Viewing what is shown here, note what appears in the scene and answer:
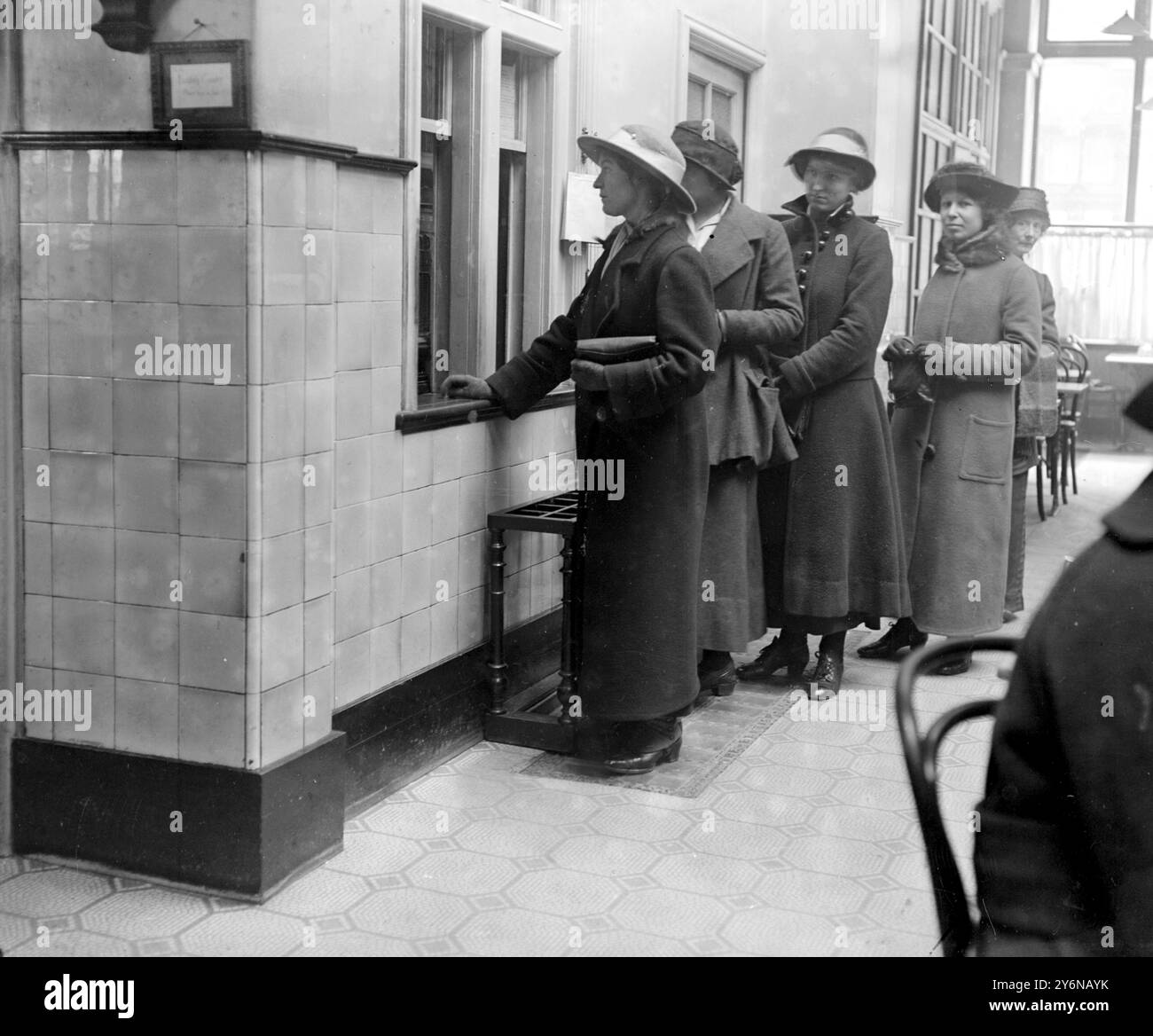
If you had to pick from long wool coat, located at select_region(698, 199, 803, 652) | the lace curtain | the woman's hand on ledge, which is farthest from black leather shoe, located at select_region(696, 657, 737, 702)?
the lace curtain

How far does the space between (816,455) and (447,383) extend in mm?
1546

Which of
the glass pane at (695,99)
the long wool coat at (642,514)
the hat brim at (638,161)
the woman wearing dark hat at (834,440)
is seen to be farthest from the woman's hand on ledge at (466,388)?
the glass pane at (695,99)

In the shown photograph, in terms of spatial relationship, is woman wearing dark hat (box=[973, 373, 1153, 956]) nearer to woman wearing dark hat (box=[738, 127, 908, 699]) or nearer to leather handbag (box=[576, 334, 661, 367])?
leather handbag (box=[576, 334, 661, 367])

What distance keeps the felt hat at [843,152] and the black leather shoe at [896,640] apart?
5.80 ft

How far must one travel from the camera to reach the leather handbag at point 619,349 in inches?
155

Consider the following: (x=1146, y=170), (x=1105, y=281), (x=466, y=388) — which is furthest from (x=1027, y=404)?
(x=1146, y=170)

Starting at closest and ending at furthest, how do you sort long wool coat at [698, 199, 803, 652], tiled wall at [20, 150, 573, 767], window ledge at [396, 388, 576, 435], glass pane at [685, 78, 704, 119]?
tiled wall at [20, 150, 573, 767]
window ledge at [396, 388, 576, 435]
long wool coat at [698, 199, 803, 652]
glass pane at [685, 78, 704, 119]

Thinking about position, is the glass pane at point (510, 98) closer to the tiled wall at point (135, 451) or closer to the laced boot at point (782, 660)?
the tiled wall at point (135, 451)

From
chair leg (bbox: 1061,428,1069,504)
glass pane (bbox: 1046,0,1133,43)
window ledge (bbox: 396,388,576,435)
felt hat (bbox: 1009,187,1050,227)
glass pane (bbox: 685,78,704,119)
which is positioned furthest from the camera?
glass pane (bbox: 1046,0,1133,43)

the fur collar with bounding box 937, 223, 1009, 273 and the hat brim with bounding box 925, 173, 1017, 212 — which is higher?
the hat brim with bounding box 925, 173, 1017, 212

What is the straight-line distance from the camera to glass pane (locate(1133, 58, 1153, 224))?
595 inches

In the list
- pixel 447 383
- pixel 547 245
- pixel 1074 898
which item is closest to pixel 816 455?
pixel 547 245

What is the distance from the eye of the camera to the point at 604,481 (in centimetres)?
406

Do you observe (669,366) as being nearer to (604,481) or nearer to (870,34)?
(604,481)
